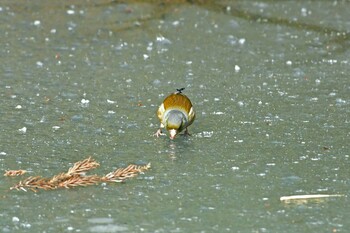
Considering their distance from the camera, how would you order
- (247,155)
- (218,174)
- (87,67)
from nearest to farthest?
(218,174)
(247,155)
(87,67)

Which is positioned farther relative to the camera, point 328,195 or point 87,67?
point 87,67

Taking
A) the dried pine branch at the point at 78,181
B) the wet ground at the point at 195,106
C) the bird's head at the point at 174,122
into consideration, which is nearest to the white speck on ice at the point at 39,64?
the wet ground at the point at 195,106

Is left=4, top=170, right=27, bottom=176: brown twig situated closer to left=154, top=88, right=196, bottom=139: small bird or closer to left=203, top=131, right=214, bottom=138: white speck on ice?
left=154, top=88, right=196, bottom=139: small bird

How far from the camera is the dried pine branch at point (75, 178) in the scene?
3.92 metres

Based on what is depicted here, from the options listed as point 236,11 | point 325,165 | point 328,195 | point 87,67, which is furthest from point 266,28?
point 328,195

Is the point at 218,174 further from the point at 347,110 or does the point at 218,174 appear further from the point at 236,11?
the point at 236,11

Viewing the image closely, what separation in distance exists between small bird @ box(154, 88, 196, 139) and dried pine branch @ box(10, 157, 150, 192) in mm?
575

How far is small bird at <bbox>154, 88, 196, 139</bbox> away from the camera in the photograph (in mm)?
4660

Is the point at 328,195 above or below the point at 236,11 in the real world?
below

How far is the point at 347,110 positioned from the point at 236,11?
2.53m

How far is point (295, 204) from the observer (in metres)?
3.78

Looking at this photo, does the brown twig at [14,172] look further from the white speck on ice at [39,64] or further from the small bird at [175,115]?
the white speck on ice at [39,64]

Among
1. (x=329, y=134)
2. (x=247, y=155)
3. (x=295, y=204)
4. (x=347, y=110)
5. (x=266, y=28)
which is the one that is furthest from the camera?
(x=266, y=28)

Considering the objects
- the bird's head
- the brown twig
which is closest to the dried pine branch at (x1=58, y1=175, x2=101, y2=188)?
the brown twig
